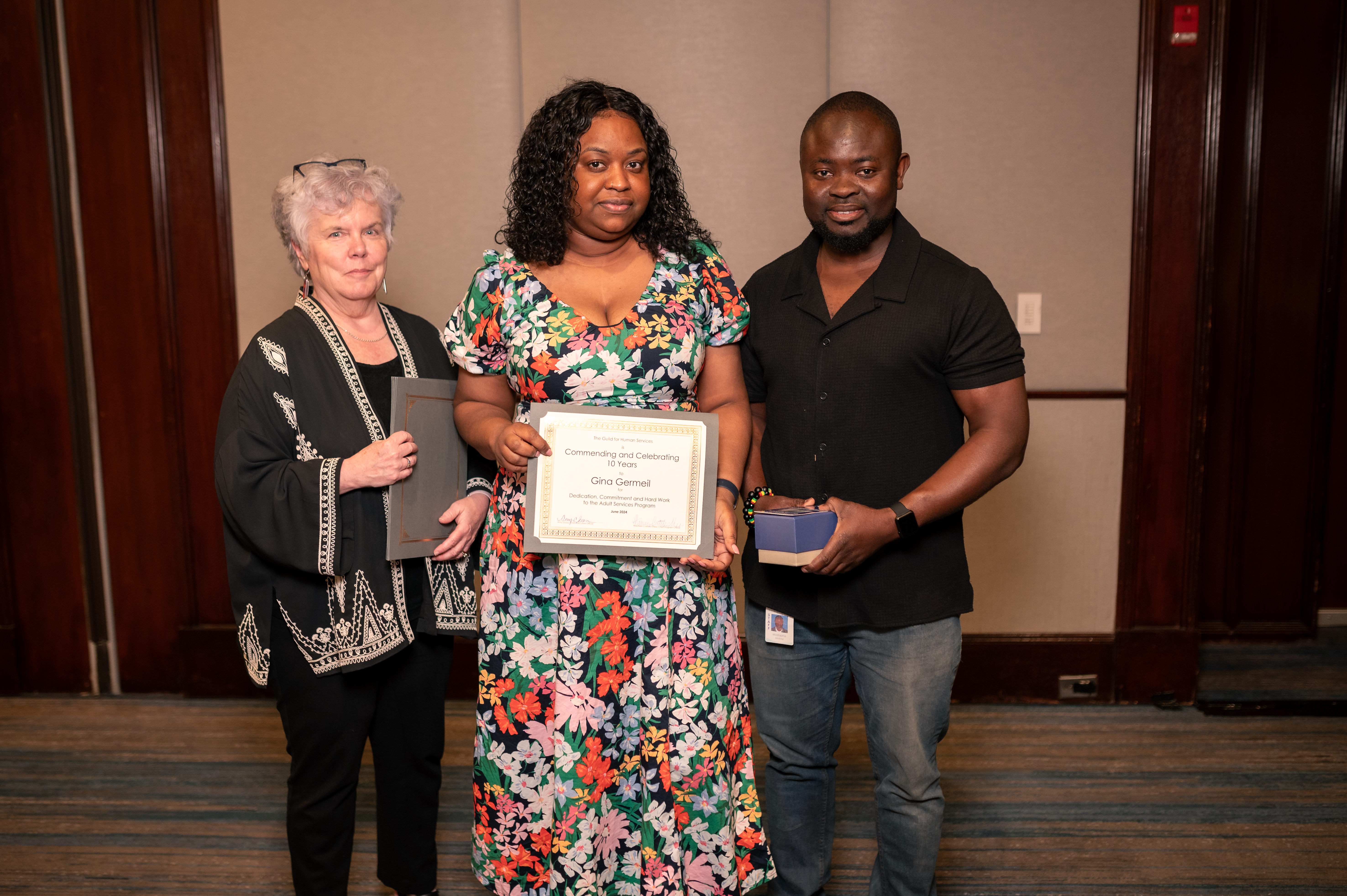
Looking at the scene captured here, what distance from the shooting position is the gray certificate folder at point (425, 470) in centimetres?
187

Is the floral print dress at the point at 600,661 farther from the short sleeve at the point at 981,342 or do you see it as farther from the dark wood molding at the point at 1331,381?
the dark wood molding at the point at 1331,381

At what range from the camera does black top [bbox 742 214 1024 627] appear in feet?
5.79

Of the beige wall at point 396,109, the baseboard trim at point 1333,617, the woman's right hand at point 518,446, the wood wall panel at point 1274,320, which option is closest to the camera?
the woman's right hand at point 518,446

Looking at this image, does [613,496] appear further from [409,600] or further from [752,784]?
[752,784]

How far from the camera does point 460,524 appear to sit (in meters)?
1.96

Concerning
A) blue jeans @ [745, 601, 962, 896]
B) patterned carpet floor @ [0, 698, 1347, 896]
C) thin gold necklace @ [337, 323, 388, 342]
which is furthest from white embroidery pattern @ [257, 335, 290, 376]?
patterned carpet floor @ [0, 698, 1347, 896]

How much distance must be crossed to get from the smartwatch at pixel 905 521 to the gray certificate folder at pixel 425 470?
2.93 ft

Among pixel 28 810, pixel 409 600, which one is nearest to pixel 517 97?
pixel 409 600

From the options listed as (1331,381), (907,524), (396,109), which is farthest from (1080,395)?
(396,109)

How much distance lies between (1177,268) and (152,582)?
3.95 metres

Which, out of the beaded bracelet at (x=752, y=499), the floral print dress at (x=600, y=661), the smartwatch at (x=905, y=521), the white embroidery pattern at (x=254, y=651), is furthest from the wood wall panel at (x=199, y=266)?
the smartwatch at (x=905, y=521)

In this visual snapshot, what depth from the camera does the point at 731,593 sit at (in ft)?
6.45

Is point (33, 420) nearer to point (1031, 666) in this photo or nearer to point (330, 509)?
point (330, 509)

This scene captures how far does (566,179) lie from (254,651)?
1.11 meters
